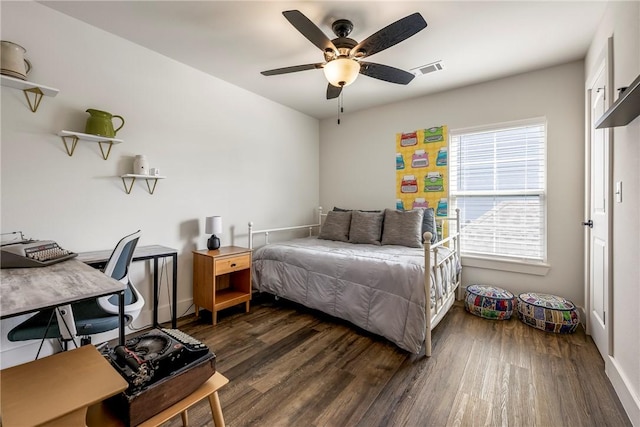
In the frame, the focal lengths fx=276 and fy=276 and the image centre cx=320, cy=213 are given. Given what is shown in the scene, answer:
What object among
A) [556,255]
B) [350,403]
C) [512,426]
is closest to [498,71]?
[556,255]

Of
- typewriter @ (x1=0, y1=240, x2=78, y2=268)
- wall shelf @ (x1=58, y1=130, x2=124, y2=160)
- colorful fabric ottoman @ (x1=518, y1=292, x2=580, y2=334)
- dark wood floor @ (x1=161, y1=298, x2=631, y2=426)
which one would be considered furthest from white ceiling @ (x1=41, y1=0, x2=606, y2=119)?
dark wood floor @ (x1=161, y1=298, x2=631, y2=426)

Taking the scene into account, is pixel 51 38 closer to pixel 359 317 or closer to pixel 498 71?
pixel 359 317

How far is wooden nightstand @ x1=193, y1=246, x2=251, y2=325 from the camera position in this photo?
8.46 ft

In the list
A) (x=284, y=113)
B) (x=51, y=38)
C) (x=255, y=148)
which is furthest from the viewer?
(x=284, y=113)

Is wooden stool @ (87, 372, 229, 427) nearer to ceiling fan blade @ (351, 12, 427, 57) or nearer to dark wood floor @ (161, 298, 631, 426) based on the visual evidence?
dark wood floor @ (161, 298, 631, 426)

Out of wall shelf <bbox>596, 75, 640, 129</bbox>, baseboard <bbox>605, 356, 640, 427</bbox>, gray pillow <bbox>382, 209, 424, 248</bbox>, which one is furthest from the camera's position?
gray pillow <bbox>382, 209, 424, 248</bbox>

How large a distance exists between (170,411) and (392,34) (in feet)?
7.00

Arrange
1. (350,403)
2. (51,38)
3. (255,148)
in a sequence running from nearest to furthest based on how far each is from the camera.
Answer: (350,403) < (51,38) < (255,148)

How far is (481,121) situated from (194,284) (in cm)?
354

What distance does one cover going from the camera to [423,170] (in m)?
3.46

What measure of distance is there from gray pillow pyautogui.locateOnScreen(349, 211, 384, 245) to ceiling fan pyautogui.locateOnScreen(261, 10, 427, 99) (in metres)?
1.63

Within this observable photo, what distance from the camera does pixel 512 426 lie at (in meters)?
1.39

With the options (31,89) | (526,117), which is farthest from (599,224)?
(31,89)

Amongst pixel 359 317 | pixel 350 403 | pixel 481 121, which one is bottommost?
pixel 350 403
